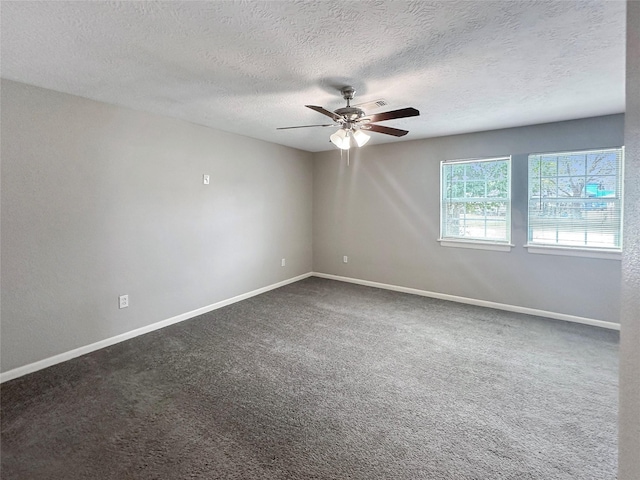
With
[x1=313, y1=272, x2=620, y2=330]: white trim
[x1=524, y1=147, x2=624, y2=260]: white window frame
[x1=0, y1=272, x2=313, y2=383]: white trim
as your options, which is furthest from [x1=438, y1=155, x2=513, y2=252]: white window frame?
[x1=0, y1=272, x2=313, y2=383]: white trim

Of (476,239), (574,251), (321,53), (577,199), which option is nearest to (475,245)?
(476,239)

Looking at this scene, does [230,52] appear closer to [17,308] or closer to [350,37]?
[350,37]

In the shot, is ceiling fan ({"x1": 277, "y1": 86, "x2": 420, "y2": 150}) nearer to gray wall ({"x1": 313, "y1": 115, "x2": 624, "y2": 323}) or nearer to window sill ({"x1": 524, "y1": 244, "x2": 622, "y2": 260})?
gray wall ({"x1": 313, "y1": 115, "x2": 624, "y2": 323})

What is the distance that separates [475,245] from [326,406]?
3184 mm

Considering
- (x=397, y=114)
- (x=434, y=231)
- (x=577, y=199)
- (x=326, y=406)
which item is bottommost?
(x=326, y=406)

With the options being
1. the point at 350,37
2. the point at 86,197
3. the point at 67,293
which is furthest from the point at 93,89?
the point at 350,37

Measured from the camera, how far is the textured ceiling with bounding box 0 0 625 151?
160 cm

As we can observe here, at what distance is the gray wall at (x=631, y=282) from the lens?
33.1 inches

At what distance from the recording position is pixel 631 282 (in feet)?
2.93

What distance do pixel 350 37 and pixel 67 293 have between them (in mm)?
3167

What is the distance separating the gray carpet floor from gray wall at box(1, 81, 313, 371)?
1.33ft

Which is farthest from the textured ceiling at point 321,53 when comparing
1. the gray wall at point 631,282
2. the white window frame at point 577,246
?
the gray wall at point 631,282

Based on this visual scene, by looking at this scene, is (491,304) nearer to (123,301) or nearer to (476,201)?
(476,201)

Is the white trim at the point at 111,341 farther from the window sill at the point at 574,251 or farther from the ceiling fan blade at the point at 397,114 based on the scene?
the window sill at the point at 574,251
